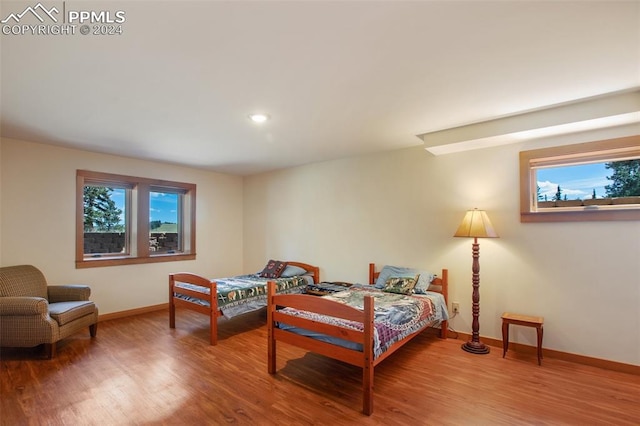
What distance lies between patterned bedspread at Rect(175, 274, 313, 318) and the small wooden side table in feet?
8.57

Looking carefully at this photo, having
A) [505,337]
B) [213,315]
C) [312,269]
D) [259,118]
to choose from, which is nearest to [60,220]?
[213,315]

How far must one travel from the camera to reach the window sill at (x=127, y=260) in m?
Answer: 4.14

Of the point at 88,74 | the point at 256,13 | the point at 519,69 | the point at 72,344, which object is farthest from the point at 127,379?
the point at 519,69

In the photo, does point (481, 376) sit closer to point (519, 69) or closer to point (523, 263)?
point (523, 263)

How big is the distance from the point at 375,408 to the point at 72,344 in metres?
3.43

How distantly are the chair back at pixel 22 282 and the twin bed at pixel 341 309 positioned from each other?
4.51 ft

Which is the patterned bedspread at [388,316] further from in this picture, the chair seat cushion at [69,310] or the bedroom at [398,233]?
the chair seat cushion at [69,310]

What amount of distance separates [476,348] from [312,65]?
10.5 ft

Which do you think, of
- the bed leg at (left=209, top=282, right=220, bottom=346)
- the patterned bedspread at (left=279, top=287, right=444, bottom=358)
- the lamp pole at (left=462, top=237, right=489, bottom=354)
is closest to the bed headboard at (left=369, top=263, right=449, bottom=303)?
the patterned bedspread at (left=279, top=287, right=444, bottom=358)

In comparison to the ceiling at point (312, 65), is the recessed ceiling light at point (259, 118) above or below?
below

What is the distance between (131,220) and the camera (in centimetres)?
469

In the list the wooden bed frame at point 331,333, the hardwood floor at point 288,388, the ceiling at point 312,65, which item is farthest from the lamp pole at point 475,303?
the ceiling at point 312,65

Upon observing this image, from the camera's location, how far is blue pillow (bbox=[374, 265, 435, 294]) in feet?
11.7

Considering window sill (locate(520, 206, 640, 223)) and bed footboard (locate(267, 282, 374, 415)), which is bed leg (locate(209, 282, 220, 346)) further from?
window sill (locate(520, 206, 640, 223))
